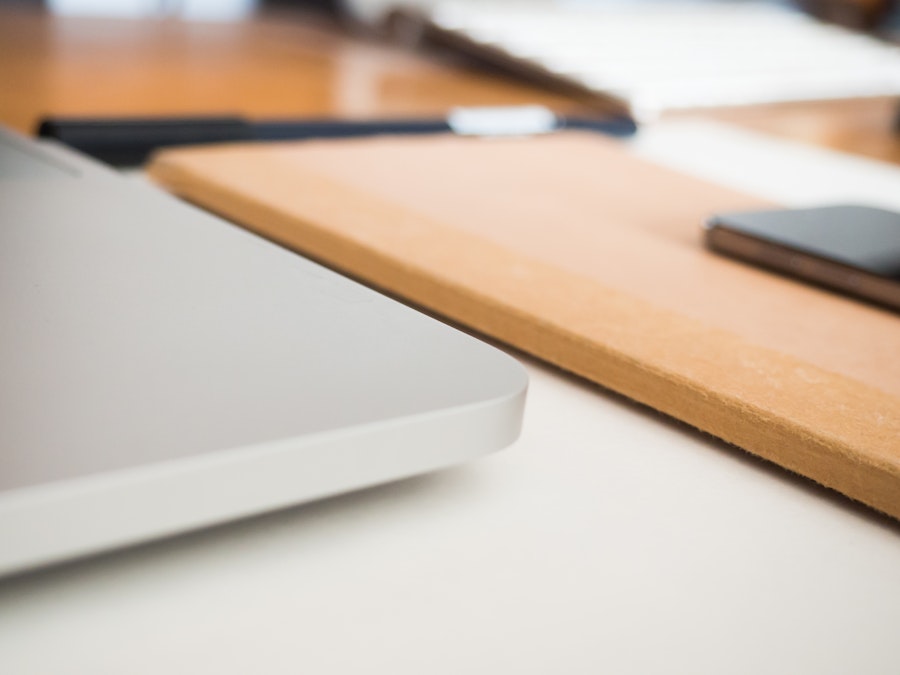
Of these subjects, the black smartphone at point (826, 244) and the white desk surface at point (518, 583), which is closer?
the white desk surface at point (518, 583)

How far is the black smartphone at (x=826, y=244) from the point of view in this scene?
1.44 ft

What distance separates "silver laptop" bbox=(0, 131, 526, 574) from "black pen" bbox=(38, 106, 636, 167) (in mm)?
304

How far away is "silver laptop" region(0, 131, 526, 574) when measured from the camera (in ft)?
0.65

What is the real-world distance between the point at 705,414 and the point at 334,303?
13 centimetres

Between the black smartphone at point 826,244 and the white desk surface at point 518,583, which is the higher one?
the black smartphone at point 826,244

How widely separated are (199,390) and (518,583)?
0.09 meters

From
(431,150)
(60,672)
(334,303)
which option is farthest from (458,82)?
(60,672)

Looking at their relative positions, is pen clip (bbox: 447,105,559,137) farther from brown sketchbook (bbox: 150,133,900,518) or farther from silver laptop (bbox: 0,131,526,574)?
silver laptop (bbox: 0,131,526,574)

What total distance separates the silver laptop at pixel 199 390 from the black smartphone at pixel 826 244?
239 millimetres

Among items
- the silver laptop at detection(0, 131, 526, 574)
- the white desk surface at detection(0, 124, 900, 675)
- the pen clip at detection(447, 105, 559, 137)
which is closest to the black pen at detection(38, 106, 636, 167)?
the pen clip at detection(447, 105, 559, 137)

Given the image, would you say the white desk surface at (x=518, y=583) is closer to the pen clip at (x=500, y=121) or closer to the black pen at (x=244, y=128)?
the black pen at (x=244, y=128)

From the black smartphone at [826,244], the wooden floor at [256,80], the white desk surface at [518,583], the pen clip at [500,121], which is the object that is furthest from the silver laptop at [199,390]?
the pen clip at [500,121]

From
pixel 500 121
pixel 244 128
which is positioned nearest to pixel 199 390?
pixel 244 128

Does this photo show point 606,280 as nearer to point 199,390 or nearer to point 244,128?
point 199,390
